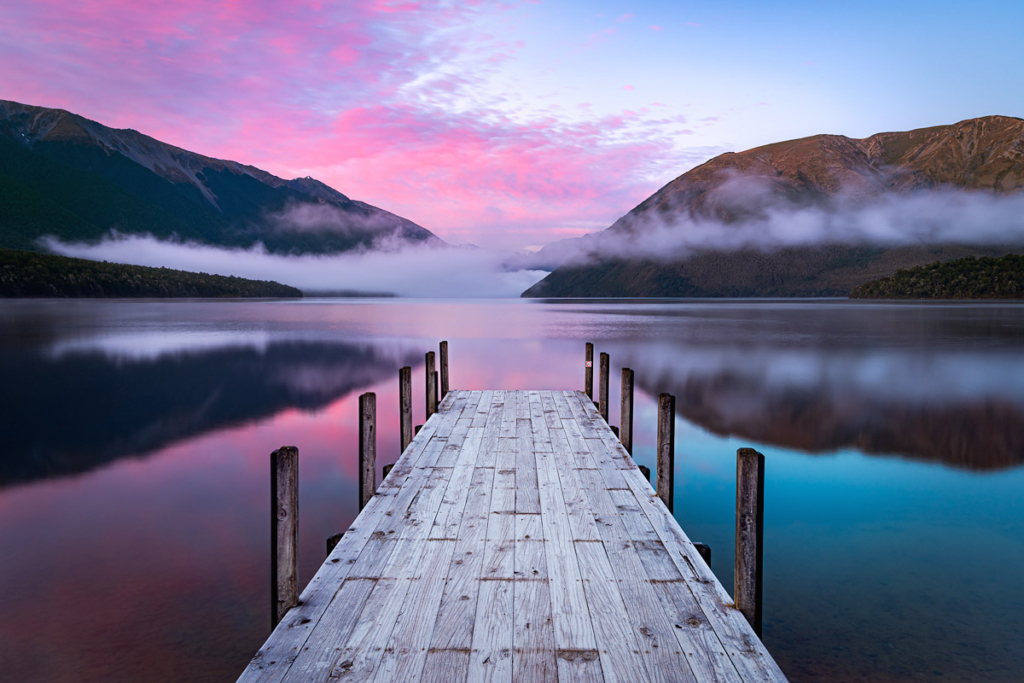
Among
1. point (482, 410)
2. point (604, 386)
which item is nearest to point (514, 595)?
point (482, 410)

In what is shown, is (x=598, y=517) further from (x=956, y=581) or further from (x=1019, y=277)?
(x=1019, y=277)

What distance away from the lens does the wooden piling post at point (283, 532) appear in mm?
4312

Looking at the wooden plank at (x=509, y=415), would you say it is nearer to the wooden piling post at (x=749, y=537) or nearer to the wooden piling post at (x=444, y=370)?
the wooden piling post at (x=444, y=370)

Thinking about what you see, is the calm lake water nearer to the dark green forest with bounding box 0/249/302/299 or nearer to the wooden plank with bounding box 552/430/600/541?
the wooden plank with bounding box 552/430/600/541

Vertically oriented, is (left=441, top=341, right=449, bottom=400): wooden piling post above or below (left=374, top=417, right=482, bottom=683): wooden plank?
above

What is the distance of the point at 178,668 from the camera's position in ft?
16.9

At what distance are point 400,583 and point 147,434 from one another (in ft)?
42.4

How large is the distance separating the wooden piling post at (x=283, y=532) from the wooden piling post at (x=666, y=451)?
4499mm

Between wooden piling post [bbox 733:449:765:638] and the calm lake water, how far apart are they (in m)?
1.57

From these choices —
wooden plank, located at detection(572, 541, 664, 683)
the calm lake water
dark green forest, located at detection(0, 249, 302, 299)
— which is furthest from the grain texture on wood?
dark green forest, located at detection(0, 249, 302, 299)

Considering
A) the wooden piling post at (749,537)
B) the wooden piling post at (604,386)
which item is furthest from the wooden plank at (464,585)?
the wooden piling post at (604,386)

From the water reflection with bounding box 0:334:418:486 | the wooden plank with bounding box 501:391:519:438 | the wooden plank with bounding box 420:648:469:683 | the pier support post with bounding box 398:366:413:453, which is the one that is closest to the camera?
the wooden plank with bounding box 420:648:469:683

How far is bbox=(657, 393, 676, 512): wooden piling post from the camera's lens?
23.9 feet

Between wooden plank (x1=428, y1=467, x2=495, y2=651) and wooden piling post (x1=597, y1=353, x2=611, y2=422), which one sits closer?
wooden plank (x1=428, y1=467, x2=495, y2=651)
